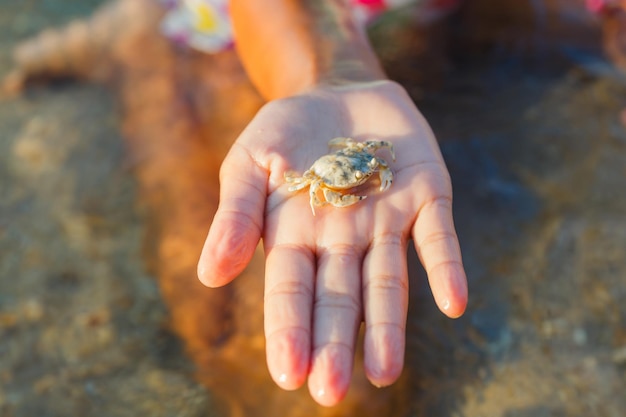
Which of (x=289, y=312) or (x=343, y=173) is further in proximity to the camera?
(x=343, y=173)

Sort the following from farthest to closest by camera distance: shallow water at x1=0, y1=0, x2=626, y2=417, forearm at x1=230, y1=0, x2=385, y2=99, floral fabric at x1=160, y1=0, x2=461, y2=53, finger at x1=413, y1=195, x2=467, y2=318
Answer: floral fabric at x1=160, y1=0, x2=461, y2=53 < forearm at x1=230, y1=0, x2=385, y2=99 < shallow water at x1=0, y1=0, x2=626, y2=417 < finger at x1=413, y1=195, x2=467, y2=318

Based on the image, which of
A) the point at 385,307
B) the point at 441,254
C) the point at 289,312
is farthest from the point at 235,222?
the point at 441,254

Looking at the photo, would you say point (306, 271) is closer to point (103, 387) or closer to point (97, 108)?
point (103, 387)

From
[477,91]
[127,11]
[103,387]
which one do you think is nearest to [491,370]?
[103,387]

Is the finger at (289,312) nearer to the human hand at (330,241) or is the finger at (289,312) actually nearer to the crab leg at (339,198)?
the human hand at (330,241)

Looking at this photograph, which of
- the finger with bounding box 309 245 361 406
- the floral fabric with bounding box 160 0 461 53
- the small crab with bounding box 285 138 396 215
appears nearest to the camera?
the finger with bounding box 309 245 361 406

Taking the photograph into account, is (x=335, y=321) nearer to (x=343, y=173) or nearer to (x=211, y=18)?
(x=343, y=173)

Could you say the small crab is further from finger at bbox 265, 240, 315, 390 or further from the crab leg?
finger at bbox 265, 240, 315, 390

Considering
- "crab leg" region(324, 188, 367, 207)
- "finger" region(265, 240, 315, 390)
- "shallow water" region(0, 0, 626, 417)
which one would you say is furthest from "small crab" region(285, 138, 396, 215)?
"shallow water" region(0, 0, 626, 417)
